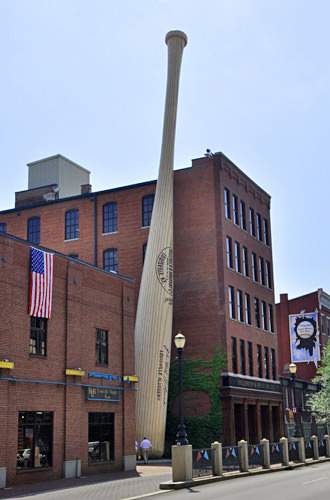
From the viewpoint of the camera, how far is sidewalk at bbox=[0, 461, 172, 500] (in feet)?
67.4

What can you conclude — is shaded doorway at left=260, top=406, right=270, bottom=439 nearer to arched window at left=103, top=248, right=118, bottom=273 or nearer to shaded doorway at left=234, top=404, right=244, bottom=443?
shaded doorway at left=234, top=404, right=244, bottom=443

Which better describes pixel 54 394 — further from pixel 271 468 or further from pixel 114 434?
pixel 271 468

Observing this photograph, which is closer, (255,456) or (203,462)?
(203,462)

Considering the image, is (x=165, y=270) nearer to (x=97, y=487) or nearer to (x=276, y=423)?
(x=97, y=487)

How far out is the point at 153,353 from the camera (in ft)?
125

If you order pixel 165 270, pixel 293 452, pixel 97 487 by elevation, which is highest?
pixel 165 270

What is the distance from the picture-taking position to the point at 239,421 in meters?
44.7

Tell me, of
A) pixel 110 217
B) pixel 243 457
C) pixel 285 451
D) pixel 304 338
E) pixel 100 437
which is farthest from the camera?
pixel 304 338

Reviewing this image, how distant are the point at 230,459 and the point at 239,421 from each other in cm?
1758

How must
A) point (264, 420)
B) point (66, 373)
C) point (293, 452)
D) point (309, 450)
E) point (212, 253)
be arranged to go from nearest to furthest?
point (66, 373) → point (293, 452) → point (309, 450) → point (212, 253) → point (264, 420)

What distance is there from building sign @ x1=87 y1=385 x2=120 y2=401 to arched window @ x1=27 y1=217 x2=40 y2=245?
2438 cm

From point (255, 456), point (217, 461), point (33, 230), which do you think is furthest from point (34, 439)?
point (33, 230)

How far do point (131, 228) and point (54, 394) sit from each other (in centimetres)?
2319

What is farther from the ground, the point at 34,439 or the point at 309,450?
the point at 34,439
